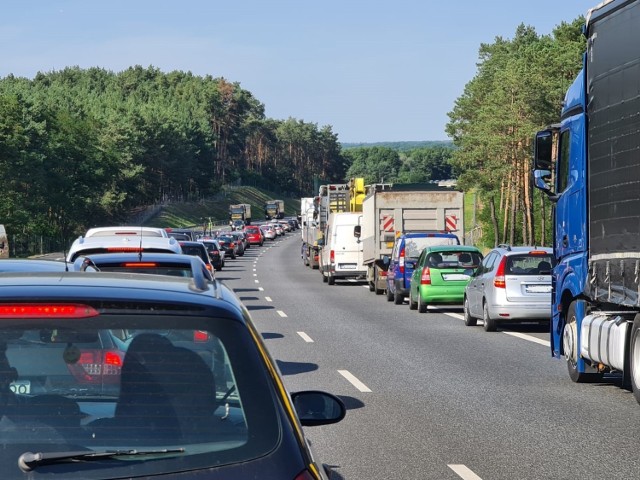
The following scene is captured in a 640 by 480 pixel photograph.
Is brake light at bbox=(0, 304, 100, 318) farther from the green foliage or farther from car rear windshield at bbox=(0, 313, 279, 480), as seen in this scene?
the green foliage

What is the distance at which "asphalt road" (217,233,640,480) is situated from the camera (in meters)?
9.49

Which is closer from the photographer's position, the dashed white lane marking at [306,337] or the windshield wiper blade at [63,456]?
the windshield wiper blade at [63,456]

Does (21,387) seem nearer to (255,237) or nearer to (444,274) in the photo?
(444,274)

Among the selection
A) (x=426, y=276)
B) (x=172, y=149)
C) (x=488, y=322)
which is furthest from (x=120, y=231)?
(x=172, y=149)

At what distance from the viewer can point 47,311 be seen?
12.7 ft

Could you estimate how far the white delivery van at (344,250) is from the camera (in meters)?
45.2

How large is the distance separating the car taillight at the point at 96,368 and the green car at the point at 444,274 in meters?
24.2

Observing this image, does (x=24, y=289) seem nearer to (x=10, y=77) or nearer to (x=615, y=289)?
(x=615, y=289)

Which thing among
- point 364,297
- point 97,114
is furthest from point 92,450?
point 97,114

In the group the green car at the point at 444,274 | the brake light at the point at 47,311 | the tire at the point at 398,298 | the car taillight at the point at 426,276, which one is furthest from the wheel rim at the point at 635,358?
the tire at the point at 398,298

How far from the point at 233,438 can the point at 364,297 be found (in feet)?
109

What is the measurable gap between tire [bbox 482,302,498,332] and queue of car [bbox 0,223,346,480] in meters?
18.9

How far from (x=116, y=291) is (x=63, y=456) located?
2.00 feet

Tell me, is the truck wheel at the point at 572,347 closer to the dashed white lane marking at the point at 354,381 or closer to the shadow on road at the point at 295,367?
the dashed white lane marking at the point at 354,381
